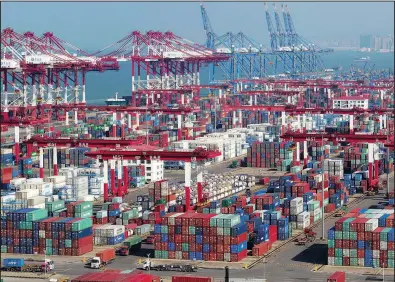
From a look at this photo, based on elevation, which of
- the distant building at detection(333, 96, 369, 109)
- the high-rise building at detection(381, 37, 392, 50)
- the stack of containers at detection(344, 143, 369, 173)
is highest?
the high-rise building at detection(381, 37, 392, 50)

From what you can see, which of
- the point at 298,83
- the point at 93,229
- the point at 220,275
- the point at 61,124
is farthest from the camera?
the point at 298,83

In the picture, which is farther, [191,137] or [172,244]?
[191,137]

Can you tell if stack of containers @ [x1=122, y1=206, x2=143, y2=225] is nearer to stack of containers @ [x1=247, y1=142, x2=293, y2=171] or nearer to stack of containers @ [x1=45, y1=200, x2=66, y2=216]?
stack of containers @ [x1=45, y1=200, x2=66, y2=216]

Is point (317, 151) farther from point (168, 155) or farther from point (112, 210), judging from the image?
point (112, 210)

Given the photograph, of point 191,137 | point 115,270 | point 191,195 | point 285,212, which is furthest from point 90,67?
point 115,270

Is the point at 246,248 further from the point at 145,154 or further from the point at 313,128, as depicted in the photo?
the point at 313,128

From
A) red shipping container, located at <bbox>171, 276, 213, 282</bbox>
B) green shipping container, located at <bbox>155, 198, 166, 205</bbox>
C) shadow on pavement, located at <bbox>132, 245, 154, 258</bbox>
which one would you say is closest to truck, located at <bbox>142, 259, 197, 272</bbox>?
shadow on pavement, located at <bbox>132, 245, 154, 258</bbox>

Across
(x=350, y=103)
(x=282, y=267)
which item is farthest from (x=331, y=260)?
(x=350, y=103)
